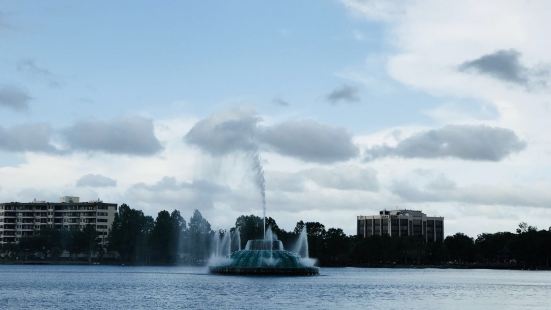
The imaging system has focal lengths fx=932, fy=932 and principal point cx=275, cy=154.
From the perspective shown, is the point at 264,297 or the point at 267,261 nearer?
the point at 264,297

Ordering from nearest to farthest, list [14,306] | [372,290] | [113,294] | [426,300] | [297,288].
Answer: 1. [14,306]
2. [426,300]
3. [113,294]
4. [297,288]
5. [372,290]

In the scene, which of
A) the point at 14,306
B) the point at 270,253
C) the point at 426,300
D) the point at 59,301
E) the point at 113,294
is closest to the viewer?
the point at 14,306

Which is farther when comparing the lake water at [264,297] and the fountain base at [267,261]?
the fountain base at [267,261]

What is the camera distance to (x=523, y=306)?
398ft

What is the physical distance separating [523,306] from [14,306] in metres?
64.9

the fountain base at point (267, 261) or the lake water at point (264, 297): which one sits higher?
the fountain base at point (267, 261)

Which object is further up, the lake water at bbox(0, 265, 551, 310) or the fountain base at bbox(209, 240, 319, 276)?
the fountain base at bbox(209, 240, 319, 276)

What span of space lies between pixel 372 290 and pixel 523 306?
147 ft

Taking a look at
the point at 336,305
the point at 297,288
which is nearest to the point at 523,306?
the point at 336,305

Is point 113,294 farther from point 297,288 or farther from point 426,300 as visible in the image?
point 426,300

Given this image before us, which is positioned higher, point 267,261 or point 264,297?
point 267,261

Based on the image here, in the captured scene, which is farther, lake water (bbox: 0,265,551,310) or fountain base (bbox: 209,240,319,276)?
fountain base (bbox: 209,240,319,276)

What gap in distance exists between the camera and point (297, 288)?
503 feet

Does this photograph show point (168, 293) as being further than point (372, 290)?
No
